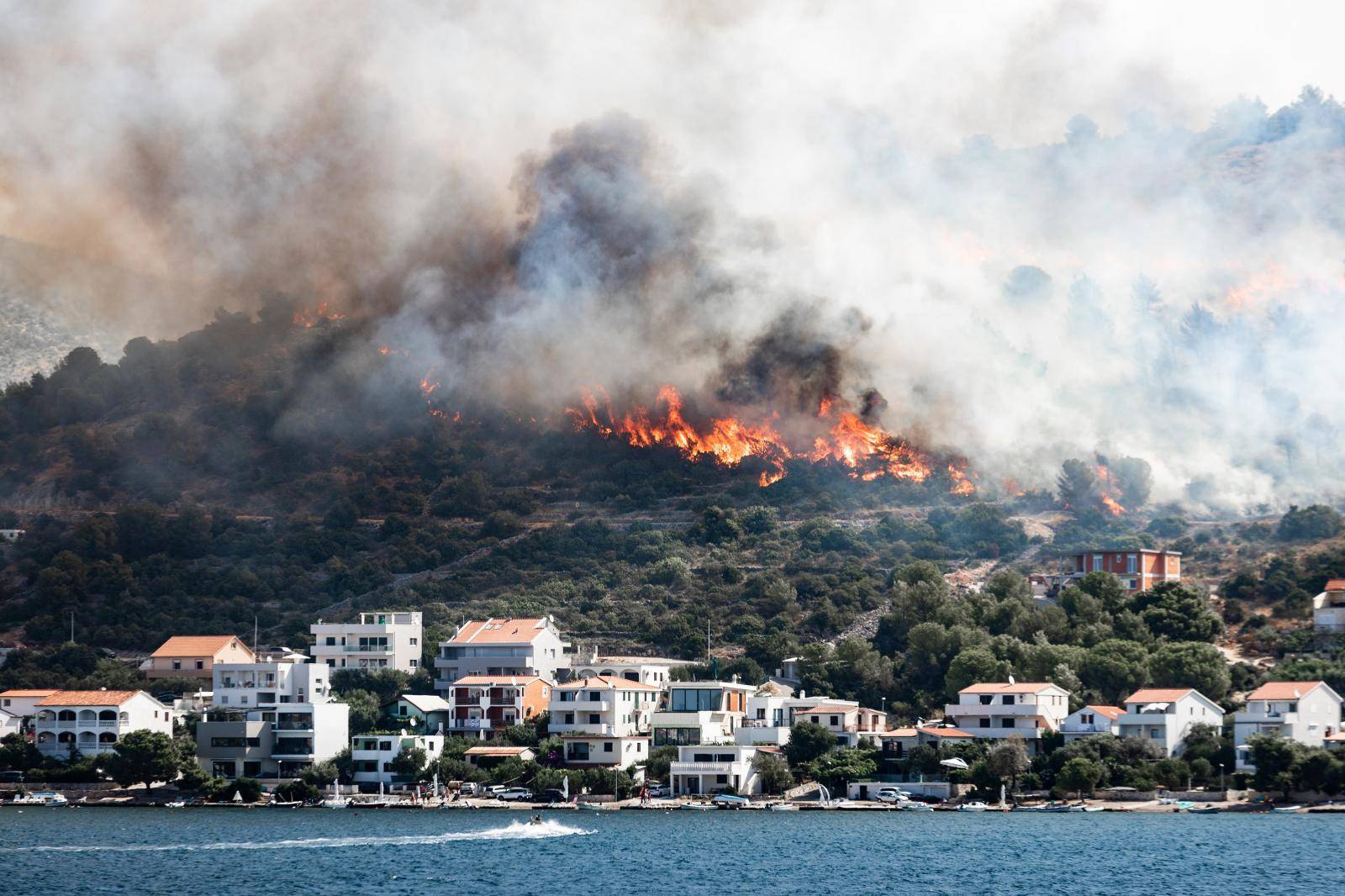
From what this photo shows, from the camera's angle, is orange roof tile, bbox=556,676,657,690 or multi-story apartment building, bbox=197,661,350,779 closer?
multi-story apartment building, bbox=197,661,350,779


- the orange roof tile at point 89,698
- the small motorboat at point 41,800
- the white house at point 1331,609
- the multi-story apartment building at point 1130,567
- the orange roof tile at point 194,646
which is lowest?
the small motorboat at point 41,800

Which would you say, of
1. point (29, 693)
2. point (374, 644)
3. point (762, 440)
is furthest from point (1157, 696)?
point (762, 440)

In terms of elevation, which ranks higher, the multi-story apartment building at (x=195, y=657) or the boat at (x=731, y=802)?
the multi-story apartment building at (x=195, y=657)

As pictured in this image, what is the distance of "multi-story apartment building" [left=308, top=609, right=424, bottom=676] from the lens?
12488 centimetres

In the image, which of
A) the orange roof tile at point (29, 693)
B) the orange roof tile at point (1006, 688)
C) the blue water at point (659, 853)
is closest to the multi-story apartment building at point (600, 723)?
the blue water at point (659, 853)

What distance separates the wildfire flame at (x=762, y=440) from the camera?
160 meters

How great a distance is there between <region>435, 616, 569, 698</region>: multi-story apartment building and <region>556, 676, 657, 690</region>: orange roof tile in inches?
222

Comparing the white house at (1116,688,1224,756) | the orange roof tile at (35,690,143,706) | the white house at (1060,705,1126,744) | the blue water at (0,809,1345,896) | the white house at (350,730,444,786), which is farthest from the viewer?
the orange roof tile at (35,690,143,706)

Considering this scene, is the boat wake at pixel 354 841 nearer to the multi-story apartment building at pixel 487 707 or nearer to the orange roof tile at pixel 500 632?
the multi-story apartment building at pixel 487 707

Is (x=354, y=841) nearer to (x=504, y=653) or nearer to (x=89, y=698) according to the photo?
(x=89, y=698)

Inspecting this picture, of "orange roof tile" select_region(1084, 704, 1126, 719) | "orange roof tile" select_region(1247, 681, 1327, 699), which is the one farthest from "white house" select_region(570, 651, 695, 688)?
"orange roof tile" select_region(1247, 681, 1327, 699)

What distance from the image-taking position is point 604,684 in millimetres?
109125

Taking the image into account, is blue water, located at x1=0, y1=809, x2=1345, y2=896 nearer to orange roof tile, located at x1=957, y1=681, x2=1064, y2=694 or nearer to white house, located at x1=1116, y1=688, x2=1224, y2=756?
white house, located at x1=1116, y1=688, x2=1224, y2=756

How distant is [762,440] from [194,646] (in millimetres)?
51483
